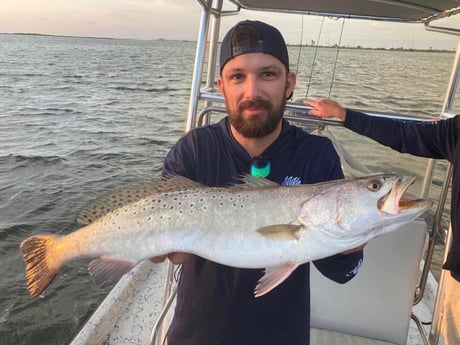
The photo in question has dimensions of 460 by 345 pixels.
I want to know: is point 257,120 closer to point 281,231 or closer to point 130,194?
point 281,231

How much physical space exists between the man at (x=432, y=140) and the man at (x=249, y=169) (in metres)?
1.08

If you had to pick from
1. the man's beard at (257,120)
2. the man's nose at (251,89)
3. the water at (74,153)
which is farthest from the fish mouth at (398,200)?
the water at (74,153)

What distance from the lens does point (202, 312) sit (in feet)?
8.04

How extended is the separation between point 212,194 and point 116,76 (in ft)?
127

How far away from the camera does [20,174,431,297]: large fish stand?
2.09 meters

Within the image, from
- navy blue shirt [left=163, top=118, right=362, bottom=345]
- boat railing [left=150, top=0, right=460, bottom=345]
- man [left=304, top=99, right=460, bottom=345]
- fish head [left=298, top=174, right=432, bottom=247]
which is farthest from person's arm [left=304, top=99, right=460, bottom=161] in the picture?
fish head [left=298, top=174, right=432, bottom=247]

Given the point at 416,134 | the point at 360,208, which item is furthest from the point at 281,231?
the point at 416,134

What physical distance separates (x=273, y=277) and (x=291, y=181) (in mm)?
594

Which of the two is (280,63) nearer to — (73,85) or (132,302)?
(132,302)

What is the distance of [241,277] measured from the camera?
2404 mm

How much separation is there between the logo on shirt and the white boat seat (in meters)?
1.52

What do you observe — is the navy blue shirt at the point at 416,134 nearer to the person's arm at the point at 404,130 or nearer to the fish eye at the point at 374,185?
the person's arm at the point at 404,130

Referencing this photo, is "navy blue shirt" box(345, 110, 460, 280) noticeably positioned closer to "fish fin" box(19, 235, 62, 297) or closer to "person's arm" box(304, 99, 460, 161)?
"person's arm" box(304, 99, 460, 161)

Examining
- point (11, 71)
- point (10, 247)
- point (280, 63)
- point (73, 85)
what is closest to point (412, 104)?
point (10, 247)
